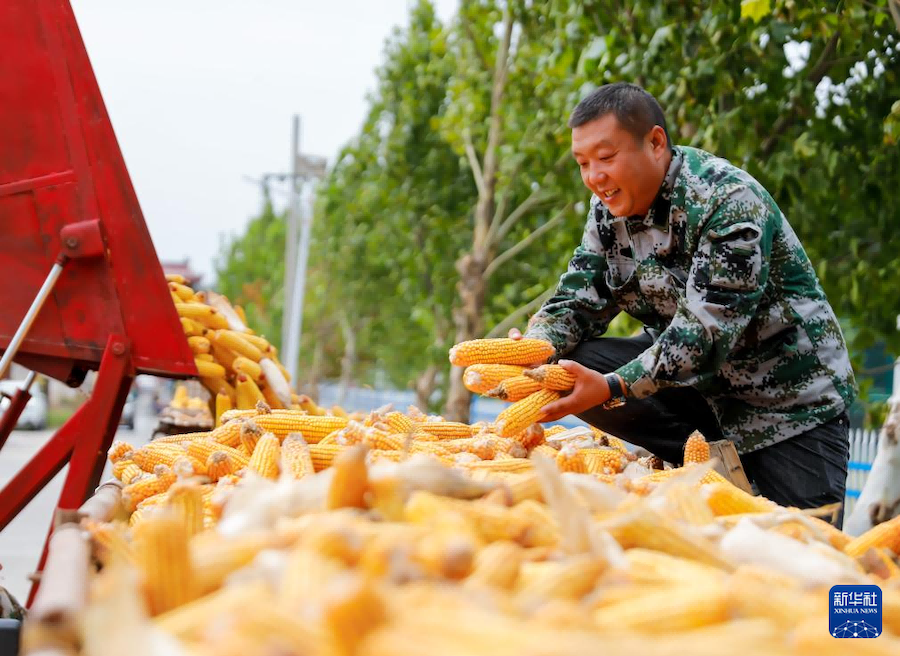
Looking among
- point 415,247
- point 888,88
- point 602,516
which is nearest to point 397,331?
point 415,247

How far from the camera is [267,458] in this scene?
301cm

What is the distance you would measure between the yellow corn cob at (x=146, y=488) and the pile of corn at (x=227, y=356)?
243cm

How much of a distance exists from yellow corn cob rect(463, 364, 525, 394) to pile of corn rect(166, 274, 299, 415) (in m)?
2.53

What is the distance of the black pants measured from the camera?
3826 millimetres

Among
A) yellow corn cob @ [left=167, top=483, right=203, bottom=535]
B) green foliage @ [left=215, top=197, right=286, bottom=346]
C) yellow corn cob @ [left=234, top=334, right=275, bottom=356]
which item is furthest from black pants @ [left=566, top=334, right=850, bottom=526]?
green foliage @ [left=215, top=197, right=286, bottom=346]

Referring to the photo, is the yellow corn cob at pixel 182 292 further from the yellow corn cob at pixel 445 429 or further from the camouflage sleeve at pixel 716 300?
the camouflage sleeve at pixel 716 300

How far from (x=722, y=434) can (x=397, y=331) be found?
27.1 m

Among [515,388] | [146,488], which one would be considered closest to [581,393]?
[515,388]

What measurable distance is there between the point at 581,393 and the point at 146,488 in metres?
1.55

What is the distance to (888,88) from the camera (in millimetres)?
7168

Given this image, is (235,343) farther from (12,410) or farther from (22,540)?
(22,540)

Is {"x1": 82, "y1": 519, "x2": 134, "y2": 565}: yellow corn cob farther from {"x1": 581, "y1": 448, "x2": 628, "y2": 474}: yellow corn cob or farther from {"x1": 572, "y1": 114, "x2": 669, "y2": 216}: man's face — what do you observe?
{"x1": 572, "y1": 114, "x2": 669, "y2": 216}: man's face

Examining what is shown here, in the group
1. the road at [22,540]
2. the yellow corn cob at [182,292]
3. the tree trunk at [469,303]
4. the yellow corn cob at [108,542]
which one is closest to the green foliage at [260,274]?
the road at [22,540]

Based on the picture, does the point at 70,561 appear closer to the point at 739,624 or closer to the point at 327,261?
the point at 739,624
